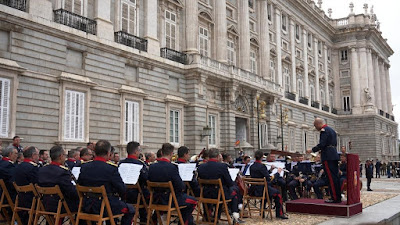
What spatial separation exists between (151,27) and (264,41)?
14.4 meters

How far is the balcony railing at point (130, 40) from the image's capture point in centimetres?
2002

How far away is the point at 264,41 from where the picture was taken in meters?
33.9

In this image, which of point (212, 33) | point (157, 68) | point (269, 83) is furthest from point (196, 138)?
point (269, 83)

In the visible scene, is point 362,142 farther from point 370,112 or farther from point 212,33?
point 212,33

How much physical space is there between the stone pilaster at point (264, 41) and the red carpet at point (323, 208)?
2368 cm

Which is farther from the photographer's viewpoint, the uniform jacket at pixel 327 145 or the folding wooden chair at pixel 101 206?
the uniform jacket at pixel 327 145

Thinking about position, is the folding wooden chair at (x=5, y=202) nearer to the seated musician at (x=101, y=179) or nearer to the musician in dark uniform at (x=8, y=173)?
the musician in dark uniform at (x=8, y=173)

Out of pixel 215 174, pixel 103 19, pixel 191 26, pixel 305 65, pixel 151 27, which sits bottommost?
pixel 215 174

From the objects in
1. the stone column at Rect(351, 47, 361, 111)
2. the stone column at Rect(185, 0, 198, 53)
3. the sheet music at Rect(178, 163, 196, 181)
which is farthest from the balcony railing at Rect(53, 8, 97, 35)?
the stone column at Rect(351, 47, 361, 111)

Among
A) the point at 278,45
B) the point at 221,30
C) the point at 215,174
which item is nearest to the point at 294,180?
the point at 215,174

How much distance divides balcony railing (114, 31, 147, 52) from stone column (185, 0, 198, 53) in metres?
3.95

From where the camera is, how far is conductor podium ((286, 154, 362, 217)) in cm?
983

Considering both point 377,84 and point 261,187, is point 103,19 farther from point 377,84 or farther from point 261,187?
point 377,84

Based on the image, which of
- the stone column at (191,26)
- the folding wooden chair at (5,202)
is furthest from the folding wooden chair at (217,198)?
the stone column at (191,26)
